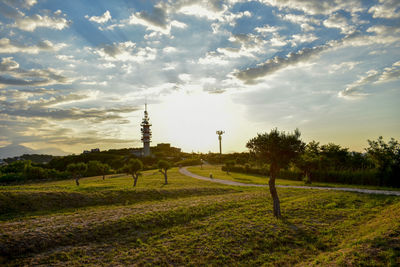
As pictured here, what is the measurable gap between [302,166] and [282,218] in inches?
1448

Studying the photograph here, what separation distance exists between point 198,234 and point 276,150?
1052 cm

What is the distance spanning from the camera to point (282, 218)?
20.0 meters

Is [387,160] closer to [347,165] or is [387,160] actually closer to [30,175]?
[347,165]

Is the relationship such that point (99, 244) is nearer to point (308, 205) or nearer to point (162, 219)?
point (162, 219)

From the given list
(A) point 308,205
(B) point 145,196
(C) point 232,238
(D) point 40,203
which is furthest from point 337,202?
(D) point 40,203

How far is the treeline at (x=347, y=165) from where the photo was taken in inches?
1572

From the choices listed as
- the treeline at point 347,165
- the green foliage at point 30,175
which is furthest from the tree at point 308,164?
the green foliage at point 30,175

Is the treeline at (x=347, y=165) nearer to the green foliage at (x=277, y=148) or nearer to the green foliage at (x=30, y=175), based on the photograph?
the green foliage at (x=277, y=148)

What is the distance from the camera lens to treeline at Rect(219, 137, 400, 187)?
39938mm

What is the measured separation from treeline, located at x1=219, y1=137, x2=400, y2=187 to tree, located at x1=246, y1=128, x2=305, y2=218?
1383mm

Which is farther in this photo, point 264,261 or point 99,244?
point 99,244

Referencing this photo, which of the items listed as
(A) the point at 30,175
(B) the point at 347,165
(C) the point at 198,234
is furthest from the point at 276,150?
(A) the point at 30,175

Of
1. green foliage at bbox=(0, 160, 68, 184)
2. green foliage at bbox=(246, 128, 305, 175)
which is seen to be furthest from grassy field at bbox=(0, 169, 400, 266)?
green foliage at bbox=(0, 160, 68, 184)

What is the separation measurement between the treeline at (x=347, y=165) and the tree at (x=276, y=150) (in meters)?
1.38
